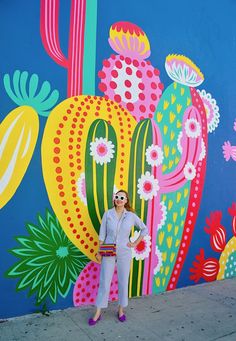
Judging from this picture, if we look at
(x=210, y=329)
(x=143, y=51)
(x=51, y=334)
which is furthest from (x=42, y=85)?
(x=210, y=329)

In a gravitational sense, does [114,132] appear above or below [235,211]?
above

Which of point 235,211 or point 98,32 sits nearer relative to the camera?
point 98,32

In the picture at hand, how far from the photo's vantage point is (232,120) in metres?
6.19

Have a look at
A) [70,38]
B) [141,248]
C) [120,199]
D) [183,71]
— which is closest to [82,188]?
[120,199]

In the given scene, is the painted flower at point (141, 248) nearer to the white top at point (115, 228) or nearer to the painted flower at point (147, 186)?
the painted flower at point (147, 186)

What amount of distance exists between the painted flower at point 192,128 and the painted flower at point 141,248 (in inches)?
74.7

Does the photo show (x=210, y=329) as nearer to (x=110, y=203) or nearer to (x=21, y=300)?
(x=110, y=203)

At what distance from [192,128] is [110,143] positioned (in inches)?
65.1

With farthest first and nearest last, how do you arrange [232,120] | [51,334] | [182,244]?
[232,120]
[182,244]
[51,334]

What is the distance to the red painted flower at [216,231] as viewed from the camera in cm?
588

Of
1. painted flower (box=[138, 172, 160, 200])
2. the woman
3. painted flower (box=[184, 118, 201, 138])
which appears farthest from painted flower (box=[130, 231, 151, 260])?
painted flower (box=[184, 118, 201, 138])

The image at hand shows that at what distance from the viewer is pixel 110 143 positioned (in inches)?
189

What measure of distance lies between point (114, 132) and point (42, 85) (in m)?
1.21

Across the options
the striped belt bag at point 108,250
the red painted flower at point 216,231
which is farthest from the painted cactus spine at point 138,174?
the red painted flower at point 216,231
